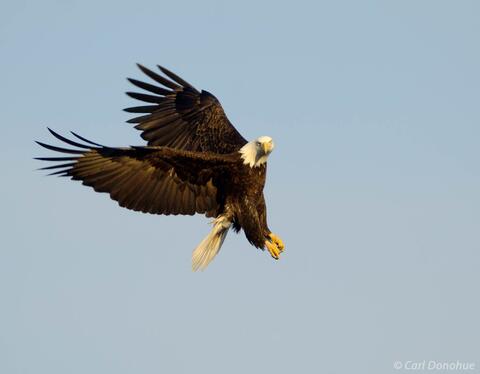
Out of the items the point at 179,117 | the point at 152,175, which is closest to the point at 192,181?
the point at 152,175

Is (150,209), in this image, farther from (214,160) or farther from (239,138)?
(239,138)

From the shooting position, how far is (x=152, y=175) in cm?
869

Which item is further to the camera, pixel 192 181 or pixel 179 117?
pixel 179 117

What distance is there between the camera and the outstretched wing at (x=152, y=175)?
334 inches

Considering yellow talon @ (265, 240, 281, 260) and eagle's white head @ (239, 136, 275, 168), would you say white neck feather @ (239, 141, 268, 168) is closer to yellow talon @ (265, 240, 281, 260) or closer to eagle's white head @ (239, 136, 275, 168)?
eagle's white head @ (239, 136, 275, 168)

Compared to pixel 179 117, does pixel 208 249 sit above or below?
below

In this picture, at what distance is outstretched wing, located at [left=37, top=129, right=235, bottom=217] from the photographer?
27.8 feet

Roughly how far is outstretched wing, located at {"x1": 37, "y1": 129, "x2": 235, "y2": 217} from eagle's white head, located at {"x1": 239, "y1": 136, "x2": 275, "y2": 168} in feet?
0.41

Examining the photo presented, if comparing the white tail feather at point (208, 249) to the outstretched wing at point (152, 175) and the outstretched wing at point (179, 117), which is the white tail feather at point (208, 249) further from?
the outstretched wing at point (179, 117)

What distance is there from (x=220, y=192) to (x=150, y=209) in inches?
23.5

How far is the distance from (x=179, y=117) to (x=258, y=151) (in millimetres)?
1602

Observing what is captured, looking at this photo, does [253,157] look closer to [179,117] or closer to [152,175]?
[152,175]

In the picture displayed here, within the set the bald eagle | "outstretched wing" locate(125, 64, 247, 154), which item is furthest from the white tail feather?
"outstretched wing" locate(125, 64, 247, 154)

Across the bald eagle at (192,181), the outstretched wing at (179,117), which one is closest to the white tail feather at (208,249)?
the bald eagle at (192,181)
